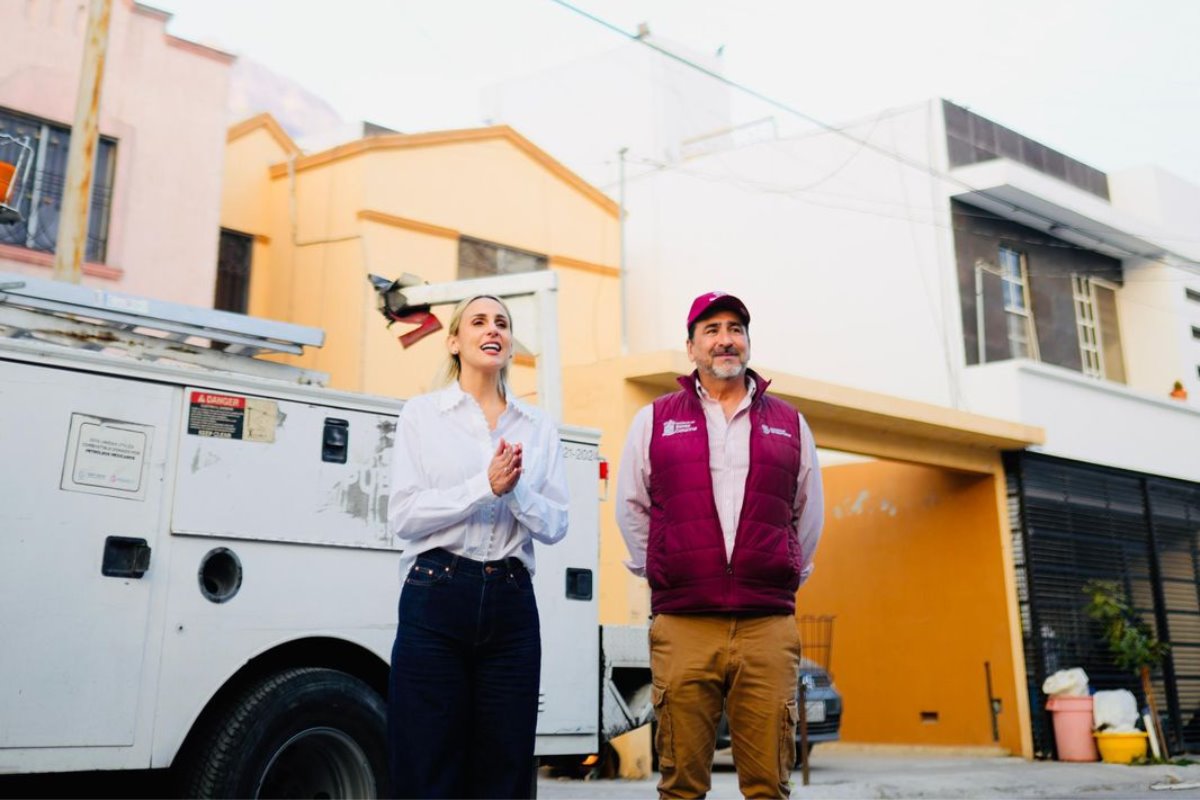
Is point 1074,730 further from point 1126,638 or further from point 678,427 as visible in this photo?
point 678,427

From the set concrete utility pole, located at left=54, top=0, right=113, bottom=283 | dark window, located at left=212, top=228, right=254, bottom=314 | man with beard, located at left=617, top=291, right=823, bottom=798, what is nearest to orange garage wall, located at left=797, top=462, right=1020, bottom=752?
dark window, located at left=212, top=228, right=254, bottom=314

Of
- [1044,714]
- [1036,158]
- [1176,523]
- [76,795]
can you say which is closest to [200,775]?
[76,795]

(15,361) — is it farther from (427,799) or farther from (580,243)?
(580,243)

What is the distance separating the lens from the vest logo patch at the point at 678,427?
3972 millimetres

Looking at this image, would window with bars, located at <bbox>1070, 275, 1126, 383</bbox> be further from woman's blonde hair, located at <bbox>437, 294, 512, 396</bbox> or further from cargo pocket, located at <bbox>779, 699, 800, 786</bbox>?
woman's blonde hair, located at <bbox>437, 294, 512, 396</bbox>

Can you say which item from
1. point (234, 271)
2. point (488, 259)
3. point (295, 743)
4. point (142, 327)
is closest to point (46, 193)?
point (234, 271)

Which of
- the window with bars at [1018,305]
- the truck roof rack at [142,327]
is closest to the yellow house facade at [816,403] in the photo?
the window with bars at [1018,305]

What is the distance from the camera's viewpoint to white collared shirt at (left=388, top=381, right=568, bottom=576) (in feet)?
10.5

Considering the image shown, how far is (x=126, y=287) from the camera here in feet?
39.5

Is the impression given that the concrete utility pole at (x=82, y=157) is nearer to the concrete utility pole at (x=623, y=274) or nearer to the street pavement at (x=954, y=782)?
the street pavement at (x=954, y=782)

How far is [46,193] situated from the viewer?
11.6m

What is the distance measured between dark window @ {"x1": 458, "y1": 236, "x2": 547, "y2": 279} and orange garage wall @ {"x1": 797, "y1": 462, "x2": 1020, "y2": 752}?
4979 millimetres

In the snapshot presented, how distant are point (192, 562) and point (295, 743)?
2.52ft

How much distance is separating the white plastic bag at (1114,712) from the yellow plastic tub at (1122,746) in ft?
0.32
